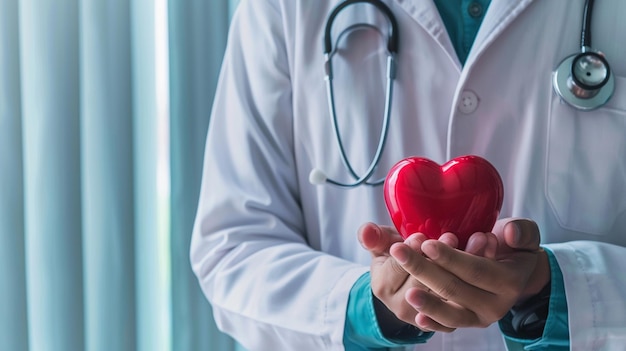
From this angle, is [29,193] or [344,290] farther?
[29,193]

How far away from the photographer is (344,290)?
833 mm

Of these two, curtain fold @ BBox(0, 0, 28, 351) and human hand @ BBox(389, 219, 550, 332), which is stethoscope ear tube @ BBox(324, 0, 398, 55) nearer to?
human hand @ BBox(389, 219, 550, 332)

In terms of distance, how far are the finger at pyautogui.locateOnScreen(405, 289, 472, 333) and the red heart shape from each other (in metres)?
0.07

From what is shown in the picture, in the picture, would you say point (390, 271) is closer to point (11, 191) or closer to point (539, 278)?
point (539, 278)

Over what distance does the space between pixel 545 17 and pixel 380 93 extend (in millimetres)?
244

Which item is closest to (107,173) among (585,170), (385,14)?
(385,14)

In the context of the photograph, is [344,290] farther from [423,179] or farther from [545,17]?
[545,17]

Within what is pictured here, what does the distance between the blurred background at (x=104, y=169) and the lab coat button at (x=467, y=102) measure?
47 centimetres

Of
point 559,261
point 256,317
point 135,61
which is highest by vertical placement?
point 135,61

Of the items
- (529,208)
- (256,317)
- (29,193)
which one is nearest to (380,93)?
(529,208)

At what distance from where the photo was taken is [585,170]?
864 mm

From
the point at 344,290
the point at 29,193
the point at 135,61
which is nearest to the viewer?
the point at 344,290

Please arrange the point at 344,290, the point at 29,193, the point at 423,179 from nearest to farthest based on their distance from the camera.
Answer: the point at 423,179
the point at 344,290
the point at 29,193

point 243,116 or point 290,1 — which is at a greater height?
point 290,1
